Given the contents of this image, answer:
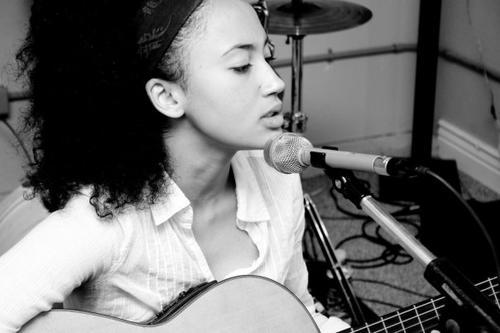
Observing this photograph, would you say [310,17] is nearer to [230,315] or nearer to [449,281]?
[230,315]

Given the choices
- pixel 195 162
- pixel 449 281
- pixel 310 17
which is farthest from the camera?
pixel 310 17

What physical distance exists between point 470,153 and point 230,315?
2045 mm

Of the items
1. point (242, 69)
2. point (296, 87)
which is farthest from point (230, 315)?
point (296, 87)

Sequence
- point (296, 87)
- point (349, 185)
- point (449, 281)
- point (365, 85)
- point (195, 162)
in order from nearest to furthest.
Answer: point (449, 281), point (349, 185), point (195, 162), point (296, 87), point (365, 85)

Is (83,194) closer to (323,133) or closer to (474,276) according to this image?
(474,276)

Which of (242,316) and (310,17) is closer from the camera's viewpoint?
(242,316)

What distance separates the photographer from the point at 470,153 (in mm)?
2947

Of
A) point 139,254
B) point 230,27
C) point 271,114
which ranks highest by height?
point 230,27

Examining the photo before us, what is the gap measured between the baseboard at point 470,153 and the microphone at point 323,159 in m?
2.05

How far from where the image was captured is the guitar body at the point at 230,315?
3.55ft

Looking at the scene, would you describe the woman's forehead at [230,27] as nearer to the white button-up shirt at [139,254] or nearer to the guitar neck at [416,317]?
the white button-up shirt at [139,254]

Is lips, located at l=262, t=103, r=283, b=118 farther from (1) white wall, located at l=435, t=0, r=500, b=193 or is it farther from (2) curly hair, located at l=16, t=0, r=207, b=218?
(1) white wall, located at l=435, t=0, r=500, b=193

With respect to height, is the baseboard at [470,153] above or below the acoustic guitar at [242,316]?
below

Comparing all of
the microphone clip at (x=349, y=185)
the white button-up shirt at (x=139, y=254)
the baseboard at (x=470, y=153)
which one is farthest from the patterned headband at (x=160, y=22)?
the baseboard at (x=470, y=153)
